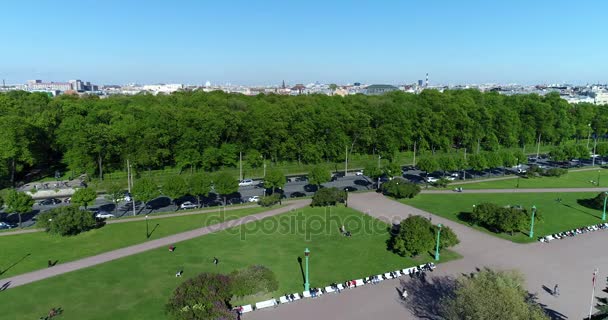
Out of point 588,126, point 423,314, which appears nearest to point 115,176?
point 423,314

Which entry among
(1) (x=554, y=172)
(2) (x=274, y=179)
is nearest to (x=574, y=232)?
(1) (x=554, y=172)

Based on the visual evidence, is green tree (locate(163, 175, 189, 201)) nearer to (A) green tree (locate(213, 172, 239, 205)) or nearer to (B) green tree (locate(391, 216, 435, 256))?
(A) green tree (locate(213, 172, 239, 205))

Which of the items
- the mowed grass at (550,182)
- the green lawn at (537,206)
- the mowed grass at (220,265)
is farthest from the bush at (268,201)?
the mowed grass at (550,182)

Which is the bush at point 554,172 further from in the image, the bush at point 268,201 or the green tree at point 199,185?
the green tree at point 199,185

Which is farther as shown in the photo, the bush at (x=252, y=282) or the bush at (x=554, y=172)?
the bush at (x=554, y=172)

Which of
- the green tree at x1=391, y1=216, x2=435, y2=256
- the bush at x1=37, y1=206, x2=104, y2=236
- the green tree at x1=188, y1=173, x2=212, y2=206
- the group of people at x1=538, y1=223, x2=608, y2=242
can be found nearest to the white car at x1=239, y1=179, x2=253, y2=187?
the green tree at x1=188, y1=173, x2=212, y2=206
